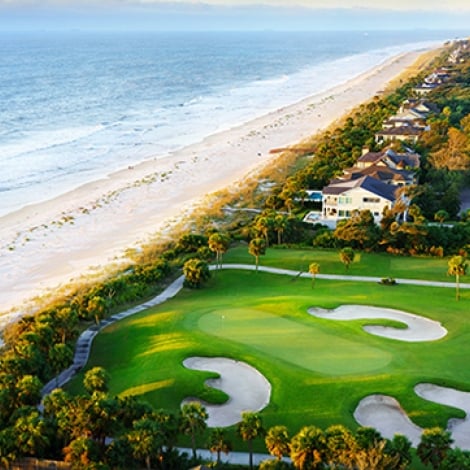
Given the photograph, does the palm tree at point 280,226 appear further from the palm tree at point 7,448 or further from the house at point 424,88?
the house at point 424,88

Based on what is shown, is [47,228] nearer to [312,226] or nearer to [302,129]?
[312,226]

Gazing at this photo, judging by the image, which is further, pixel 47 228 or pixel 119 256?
pixel 47 228

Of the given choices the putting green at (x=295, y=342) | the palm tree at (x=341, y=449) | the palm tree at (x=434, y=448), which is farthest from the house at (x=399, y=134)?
the palm tree at (x=341, y=449)

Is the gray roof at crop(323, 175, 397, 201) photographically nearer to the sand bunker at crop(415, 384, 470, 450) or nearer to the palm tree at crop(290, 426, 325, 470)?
the sand bunker at crop(415, 384, 470, 450)

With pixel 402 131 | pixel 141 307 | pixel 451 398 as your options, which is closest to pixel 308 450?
pixel 451 398

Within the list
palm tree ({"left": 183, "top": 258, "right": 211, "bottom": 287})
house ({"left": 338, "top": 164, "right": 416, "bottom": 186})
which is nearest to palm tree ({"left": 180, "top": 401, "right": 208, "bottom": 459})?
palm tree ({"left": 183, "top": 258, "right": 211, "bottom": 287})

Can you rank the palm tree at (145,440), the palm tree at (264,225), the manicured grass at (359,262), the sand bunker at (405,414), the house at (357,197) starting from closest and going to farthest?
the palm tree at (145,440) < the sand bunker at (405,414) < the manicured grass at (359,262) < the palm tree at (264,225) < the house at (357,197)

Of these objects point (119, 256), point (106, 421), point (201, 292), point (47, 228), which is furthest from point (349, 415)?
point (47, 228)
